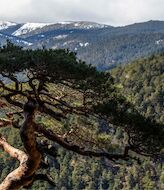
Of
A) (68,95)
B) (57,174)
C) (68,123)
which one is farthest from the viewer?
(57,174)

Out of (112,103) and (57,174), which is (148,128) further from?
(57,174)

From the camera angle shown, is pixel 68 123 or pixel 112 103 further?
pixel 68 123

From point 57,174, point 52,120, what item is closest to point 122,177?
point 57,174

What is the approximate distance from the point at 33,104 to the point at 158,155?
168 inches

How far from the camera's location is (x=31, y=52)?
14547 mm

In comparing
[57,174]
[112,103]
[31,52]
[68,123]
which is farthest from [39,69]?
[57,174]

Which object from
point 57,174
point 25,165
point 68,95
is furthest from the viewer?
point 57,174

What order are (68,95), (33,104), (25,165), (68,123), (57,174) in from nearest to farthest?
(33,104)
(25,165)
(68,95)
(68,123)
(57,174)

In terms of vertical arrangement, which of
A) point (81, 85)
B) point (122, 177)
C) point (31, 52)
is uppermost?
point (31, 52)

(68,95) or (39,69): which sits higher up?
(39,69)

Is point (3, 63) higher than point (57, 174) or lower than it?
higher

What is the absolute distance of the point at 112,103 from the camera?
14.9 meters

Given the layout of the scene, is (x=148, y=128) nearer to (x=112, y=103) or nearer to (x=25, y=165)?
(x=112, y=103)

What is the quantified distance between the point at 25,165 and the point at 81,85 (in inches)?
108
